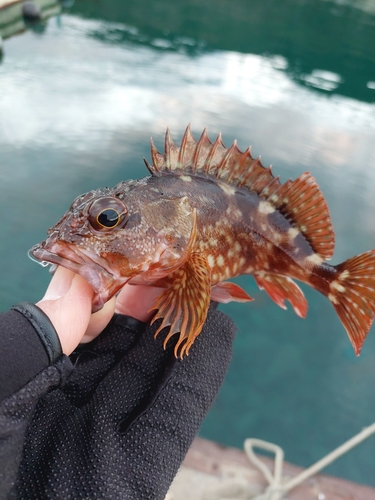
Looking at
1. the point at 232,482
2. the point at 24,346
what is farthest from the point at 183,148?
the point at 232,482

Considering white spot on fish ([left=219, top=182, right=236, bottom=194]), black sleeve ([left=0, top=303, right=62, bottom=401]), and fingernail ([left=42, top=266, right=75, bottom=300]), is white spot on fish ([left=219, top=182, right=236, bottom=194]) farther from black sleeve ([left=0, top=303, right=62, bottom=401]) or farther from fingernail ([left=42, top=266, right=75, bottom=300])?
black sleeve ([left=0, top=303, right=62, bottom=401])

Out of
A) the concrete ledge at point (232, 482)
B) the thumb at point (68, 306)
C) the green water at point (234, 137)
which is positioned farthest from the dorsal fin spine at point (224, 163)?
the green water at point (234, 137)

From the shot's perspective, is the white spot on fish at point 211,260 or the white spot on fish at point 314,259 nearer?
the white spot on fish at point 211,260

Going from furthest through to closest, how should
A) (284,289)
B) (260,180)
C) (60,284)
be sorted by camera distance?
(284,289), (260,180), (60,284)

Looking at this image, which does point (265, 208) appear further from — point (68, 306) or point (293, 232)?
point (68, 306)

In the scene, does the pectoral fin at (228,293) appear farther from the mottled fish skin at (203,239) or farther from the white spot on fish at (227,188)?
the white spot on fish at (227,188)

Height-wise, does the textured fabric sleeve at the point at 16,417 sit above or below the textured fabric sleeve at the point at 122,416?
above
